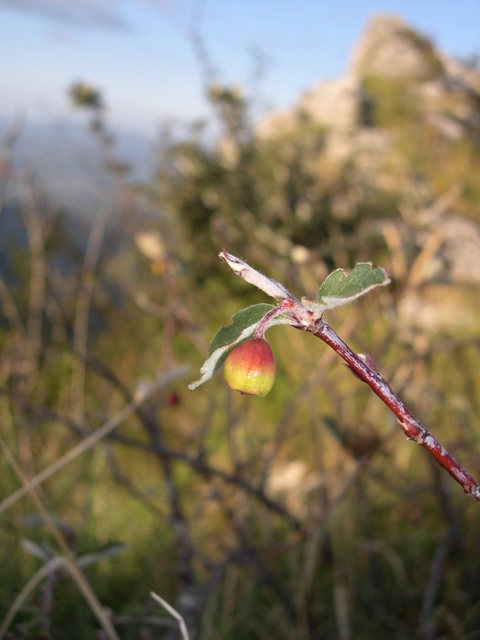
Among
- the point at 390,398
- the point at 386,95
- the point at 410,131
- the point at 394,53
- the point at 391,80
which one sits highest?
the point at 394,53

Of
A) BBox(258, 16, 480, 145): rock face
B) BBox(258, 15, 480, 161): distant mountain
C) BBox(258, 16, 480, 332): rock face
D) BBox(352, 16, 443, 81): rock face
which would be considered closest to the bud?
BBox(258, 16, 480, 332): rock face

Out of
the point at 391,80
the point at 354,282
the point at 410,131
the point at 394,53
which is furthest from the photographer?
the point at 394,53

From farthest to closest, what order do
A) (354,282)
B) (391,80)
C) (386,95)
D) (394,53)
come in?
(394,53) < (391,80) < (386,95) < (354,282)

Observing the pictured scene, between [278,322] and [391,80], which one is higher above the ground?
[391,80]

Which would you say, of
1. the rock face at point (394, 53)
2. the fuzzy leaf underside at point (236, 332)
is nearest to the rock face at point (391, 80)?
the rock face at point (394, 53)

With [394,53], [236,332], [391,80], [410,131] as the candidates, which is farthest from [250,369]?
[394,53]

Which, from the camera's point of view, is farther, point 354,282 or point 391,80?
point 391,80

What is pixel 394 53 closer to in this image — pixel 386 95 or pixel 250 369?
pixel 386 95
